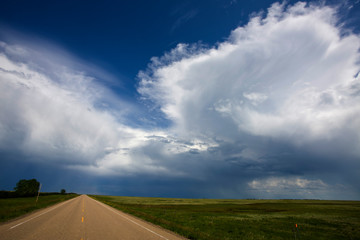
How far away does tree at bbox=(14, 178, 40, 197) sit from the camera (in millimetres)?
117975

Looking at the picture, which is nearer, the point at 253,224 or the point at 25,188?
the point at 253,224

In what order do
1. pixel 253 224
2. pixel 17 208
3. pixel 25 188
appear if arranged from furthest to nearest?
pixel 25 188, pixel 17 208, pixel 253 224

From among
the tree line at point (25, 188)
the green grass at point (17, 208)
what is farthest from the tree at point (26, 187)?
the green grass at point (17, 208)

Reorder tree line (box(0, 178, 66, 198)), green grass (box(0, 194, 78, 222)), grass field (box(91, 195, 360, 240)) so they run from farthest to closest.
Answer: tree line (box(0, 178, 66, 198)) < green grass (box(0, 194, 78, 222)) < grass field (box(91, 195, 360, 240))

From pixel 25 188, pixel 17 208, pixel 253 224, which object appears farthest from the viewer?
pixel 25 188

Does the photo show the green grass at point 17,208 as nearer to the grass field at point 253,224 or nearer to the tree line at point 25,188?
the grass field at point 253,224

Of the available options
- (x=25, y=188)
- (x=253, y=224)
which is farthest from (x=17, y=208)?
(x=25, y=188)

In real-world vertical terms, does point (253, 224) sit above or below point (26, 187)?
above

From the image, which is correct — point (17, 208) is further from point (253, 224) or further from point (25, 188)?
point (25, 188)

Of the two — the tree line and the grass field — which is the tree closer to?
the tree line

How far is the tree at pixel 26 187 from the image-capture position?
387 ft

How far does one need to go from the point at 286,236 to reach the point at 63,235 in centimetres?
1968

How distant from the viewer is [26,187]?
12144cm

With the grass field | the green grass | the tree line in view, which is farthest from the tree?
the grass field
